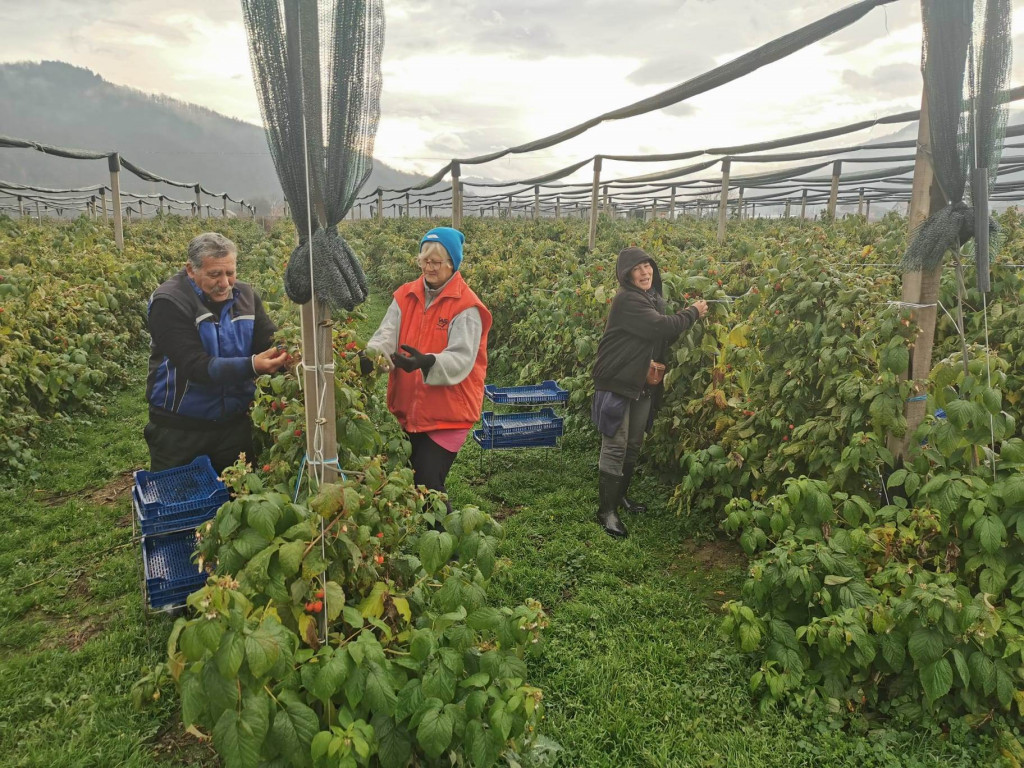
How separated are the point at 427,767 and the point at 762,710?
4.91 feet

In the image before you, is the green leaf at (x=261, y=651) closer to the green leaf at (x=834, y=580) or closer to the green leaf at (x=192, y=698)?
the green leaf at (x=192, y=698)

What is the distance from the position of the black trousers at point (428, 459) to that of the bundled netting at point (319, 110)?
1384 millimetres

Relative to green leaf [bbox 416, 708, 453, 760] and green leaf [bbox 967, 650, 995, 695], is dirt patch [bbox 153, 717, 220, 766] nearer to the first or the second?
green leaf [bbox 416, 708, 453, 760]

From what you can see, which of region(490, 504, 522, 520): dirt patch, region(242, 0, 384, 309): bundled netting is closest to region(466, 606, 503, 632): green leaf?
region(242, 0, 384, 309): bundled netting

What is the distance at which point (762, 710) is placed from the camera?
2.77 meters

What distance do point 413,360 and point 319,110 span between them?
1.25m

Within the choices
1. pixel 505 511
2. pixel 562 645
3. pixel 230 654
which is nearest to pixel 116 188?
pixel 505 511

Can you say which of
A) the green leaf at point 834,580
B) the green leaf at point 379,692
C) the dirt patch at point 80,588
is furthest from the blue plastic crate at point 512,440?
the green leaf at point 379,692

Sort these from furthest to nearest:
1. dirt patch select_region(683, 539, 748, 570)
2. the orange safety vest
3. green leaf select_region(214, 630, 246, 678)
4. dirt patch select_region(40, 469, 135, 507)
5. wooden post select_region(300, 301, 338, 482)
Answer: dirt patch select_region(40, 469, 135, 507) < dirt patch select_region(683, 539, 748, 570) < the orange safety vest < wooden post select_region(300, 301, 338, 482) < green leaf select_region(214, 630, 246, 678)

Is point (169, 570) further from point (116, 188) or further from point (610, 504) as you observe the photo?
point (116, 188)

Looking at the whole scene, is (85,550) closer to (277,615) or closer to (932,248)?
(277,615)

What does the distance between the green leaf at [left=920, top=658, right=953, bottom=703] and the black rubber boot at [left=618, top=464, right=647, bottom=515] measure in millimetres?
2317

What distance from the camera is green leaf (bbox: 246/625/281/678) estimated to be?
163 centimetres

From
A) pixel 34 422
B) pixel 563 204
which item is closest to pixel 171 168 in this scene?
pixel 563 204
